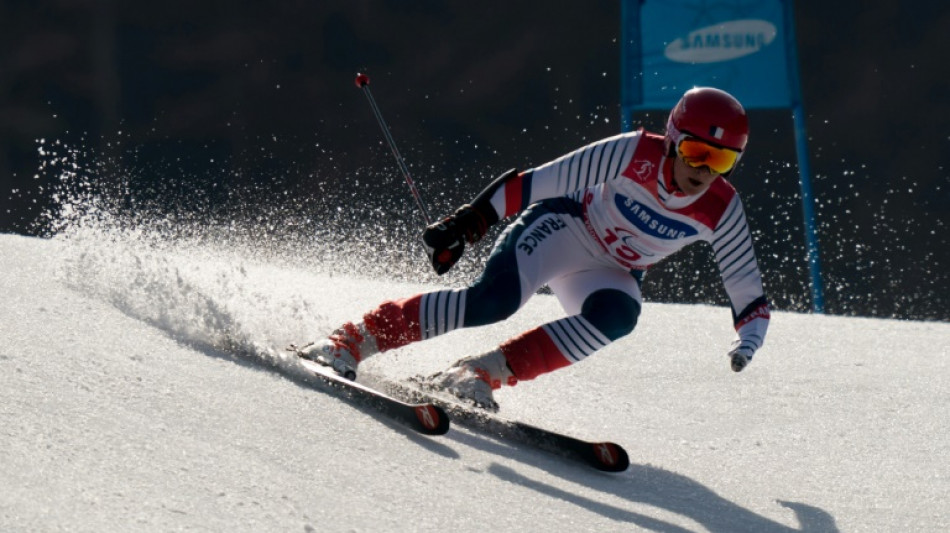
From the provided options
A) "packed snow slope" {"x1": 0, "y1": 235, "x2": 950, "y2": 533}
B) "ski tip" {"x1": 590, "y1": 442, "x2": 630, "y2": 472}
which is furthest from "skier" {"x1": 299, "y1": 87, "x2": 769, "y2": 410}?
"ski tip" {"x1": 590, "y1": 442, "x2": 630, "y2": 472}

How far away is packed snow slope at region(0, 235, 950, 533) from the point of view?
221cm

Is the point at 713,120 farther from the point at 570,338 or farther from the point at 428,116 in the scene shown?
the point at 428,116

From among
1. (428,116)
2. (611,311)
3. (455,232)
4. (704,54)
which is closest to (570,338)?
(611,311)

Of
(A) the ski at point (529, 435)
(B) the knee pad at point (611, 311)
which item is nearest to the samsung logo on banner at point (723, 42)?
(B) the knee pad at point (611, 311)

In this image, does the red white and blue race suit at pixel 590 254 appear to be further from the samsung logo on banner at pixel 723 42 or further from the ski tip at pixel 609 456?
the samsung logo on banner at pixel 723 42

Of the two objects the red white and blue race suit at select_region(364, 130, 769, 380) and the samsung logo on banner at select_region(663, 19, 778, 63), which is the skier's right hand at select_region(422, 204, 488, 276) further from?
the samsung logo on banner at select_region(663, 19, 778, 63)

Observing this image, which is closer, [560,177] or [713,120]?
[713,120]

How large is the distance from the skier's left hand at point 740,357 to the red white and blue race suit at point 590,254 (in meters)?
0.03

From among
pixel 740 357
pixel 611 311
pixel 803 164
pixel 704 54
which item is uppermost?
pixel 704 54

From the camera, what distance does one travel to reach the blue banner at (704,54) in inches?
262

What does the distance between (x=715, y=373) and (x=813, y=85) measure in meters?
4.12

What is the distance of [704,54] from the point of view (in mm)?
6641

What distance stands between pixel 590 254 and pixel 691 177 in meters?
0.42

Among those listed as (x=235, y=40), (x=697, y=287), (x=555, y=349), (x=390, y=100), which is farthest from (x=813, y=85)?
(x=555, y=349)
